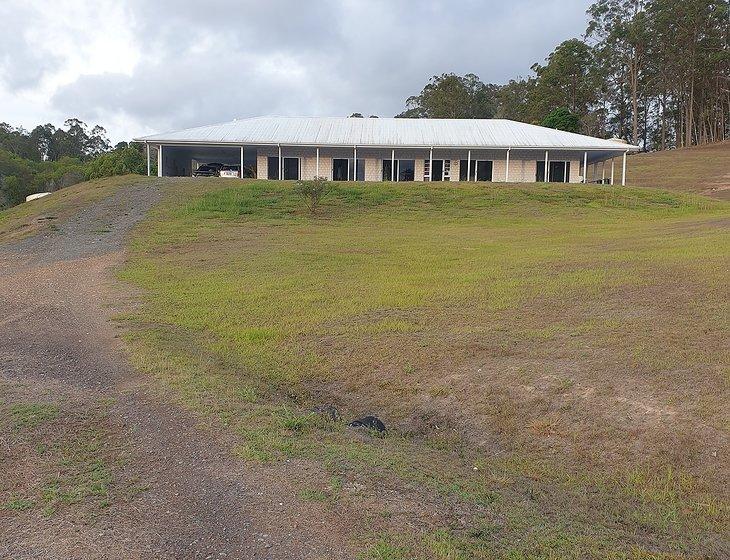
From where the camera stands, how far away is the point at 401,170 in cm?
3650

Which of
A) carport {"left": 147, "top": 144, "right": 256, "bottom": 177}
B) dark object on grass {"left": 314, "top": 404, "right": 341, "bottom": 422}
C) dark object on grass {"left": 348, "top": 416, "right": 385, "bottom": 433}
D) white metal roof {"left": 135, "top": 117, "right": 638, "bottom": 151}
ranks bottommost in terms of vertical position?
dark object on grass {"left": 348, "top": 416, "right": 385, "bottom": 433}

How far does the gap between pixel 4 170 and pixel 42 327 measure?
184ft

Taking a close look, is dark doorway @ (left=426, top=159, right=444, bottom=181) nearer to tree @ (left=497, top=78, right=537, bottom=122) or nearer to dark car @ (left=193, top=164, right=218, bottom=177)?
dark car @ (left=193, top=164, right=218, bottom=177)

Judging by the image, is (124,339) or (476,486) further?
(124,339)

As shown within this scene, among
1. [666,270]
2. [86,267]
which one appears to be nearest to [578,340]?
[666,270]

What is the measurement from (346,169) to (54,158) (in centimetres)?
6575

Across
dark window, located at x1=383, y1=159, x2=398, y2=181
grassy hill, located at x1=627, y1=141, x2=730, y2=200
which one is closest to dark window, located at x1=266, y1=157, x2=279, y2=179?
dark window, located at x1=383, y1=159, x2=398, y2=181

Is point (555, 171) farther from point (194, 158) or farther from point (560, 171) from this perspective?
point (194, 158)

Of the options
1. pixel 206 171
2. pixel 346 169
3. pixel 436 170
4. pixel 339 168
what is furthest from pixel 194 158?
pixel 436 170

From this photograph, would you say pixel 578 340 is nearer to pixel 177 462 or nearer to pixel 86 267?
pixel 177 462

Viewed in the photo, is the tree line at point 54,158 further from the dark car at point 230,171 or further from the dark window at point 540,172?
the dark window at point 540,172

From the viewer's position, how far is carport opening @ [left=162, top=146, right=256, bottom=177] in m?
35.2

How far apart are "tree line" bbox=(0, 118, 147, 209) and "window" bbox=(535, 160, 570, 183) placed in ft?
87.6

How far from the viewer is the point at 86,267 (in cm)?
1385
